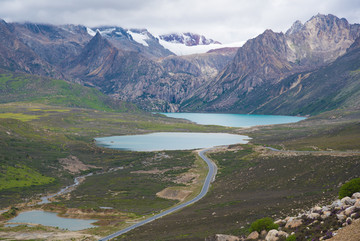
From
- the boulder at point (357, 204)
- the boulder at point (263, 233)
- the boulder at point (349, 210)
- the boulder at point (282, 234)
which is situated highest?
the boulder at point (357, 204)

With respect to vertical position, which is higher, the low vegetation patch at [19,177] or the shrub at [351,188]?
the shrub at [351,188]

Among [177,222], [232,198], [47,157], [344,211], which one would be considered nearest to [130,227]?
[177,222]

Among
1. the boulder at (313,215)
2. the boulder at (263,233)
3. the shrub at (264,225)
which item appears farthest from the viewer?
the shrub at (264,225)

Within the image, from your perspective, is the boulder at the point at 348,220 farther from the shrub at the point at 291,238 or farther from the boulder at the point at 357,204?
the shrub at the point at 291,238

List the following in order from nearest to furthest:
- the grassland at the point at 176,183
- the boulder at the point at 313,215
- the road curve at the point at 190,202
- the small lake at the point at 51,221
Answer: the boulder at the point at 313,215 < the grassland at the point at 176,183 < the road curve at the point at 190,202 < the small lake at the point at 51,221

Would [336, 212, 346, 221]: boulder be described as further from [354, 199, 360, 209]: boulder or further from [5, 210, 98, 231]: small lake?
[5, 210, 98, 231]: small lake

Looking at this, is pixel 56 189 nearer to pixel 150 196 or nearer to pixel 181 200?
pixel 150 196

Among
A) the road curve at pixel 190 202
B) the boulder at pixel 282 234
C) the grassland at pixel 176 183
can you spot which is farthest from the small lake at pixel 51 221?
the boulder at pixel 282 234

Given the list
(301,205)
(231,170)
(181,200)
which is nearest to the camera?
(301,205)
